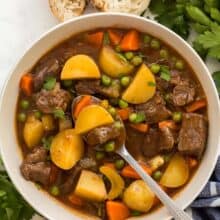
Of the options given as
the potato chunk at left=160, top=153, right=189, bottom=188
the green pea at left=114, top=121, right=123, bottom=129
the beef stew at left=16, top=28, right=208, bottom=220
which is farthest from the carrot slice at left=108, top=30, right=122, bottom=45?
the potato chunk at left=160, top=153, right=189, bottom=188

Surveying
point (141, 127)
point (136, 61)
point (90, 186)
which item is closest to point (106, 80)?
point (136, 61)

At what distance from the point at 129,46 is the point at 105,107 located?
317mm

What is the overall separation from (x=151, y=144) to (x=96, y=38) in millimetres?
564

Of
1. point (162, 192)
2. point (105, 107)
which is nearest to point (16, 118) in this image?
point (105, 107)

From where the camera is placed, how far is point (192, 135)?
3627 mm

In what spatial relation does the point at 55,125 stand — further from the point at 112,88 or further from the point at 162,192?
the point at 162,192

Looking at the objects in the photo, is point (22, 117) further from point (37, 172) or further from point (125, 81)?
point (125, 81)

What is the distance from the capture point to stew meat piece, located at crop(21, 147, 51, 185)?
365 centimetres

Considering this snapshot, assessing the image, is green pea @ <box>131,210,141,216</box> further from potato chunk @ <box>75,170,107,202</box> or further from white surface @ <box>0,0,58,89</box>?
white surface @ <box>0,0,58,89</box>

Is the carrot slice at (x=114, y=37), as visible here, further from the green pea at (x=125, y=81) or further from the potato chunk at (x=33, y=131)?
the potato chunk at (x=33, y=131)

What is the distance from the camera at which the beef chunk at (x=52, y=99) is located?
11.8 feet

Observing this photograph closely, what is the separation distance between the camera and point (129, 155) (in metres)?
3.64

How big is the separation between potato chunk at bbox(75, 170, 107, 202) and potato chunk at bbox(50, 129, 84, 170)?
85 mm

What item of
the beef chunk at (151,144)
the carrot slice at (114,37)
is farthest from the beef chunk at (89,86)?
the beef chunk at (151,144)
